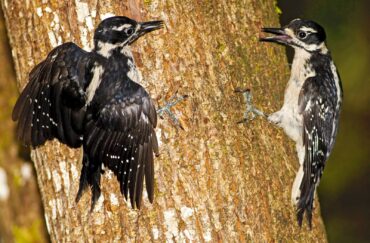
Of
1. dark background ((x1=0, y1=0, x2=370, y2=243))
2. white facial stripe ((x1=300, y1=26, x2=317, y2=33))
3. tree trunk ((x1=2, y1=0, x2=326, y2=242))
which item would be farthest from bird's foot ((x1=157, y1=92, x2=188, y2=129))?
dark background ((x1=0, y1=0, x2=370, y2=243))

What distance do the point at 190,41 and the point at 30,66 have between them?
1.16 metres

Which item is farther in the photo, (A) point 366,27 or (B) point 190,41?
(A) point 366,27

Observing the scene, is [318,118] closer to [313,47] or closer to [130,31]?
[313,47]

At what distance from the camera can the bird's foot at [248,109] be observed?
4.84 meters

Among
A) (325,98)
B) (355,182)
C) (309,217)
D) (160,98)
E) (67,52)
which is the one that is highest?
(67,52)

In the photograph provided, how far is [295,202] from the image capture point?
488 cm

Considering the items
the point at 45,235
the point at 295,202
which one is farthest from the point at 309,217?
the point at 45,235

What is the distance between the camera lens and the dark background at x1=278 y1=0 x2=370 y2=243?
8945 mm

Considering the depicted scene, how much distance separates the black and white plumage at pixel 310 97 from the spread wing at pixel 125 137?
104 cm

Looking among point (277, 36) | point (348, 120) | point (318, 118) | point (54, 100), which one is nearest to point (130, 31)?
point (54, 100)

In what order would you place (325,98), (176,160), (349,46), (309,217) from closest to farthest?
(176,160), (309,217), (325,98), (349,46)

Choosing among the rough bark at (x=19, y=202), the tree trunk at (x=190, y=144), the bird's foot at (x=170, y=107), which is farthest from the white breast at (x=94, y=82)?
the rough bark at (x=19, y=202)

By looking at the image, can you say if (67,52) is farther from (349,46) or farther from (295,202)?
(349,46)

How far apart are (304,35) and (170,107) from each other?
1.83 meters
